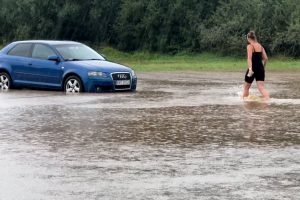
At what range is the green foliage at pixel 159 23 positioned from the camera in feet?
151

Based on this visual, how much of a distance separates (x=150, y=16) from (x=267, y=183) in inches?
1679

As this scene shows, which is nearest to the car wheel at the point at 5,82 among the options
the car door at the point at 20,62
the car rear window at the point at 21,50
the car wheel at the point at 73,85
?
the car door at the point at 20,62

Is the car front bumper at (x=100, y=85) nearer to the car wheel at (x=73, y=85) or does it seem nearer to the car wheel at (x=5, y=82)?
the car wheel at (x=73, y=85)

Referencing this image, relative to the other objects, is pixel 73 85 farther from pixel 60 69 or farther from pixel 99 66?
pixel 99 66

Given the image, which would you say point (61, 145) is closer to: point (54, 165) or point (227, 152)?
point (54, 165)

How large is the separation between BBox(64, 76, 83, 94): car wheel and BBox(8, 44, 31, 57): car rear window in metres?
1.92

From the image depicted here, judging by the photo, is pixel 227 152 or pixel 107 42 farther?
pixel 107 42

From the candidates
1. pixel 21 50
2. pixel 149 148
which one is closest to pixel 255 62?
pixel 21 50

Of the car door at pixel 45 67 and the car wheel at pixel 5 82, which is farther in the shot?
the car wheel at pixel 5 82

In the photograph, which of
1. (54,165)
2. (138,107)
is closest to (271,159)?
(54,165)

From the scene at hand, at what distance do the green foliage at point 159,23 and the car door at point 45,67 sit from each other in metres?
24.2

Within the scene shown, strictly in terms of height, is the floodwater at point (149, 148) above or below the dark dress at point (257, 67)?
below

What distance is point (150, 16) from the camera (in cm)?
5059

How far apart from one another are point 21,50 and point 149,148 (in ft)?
40.8
